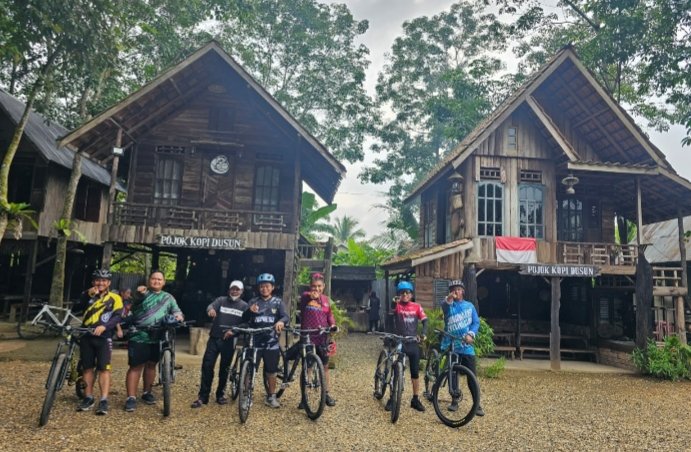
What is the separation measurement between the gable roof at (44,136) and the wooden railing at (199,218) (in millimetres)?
2987

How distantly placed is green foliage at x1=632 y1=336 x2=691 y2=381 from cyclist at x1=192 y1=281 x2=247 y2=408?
10944 mm

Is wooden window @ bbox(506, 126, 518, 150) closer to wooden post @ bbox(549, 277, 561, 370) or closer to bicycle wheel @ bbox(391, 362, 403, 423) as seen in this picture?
wooden post @ bbox(549, 277, 561, 370)

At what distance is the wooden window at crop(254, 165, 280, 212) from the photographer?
15.0 meters

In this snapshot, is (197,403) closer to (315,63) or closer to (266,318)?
(266,318)

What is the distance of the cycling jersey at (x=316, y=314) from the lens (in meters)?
7.29

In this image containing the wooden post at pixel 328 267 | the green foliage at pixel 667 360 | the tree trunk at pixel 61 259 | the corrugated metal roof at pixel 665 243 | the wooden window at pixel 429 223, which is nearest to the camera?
the green foliage at pixel 667 360

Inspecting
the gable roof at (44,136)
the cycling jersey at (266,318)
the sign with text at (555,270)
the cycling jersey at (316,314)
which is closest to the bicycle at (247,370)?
the cycling jersey at (266,318)

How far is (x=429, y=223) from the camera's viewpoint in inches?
737

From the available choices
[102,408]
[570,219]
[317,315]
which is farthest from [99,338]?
[570,219]

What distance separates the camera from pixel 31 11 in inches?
366

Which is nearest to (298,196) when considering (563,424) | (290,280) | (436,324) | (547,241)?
(290,280)

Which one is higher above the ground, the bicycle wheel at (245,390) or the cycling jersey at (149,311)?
the cycling jersey at (149,311)

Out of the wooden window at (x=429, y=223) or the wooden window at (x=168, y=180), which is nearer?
the wooden window at (x=168, y=180)

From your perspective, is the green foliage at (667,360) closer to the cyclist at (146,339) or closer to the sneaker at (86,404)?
A: the cyclist at (146,339)
